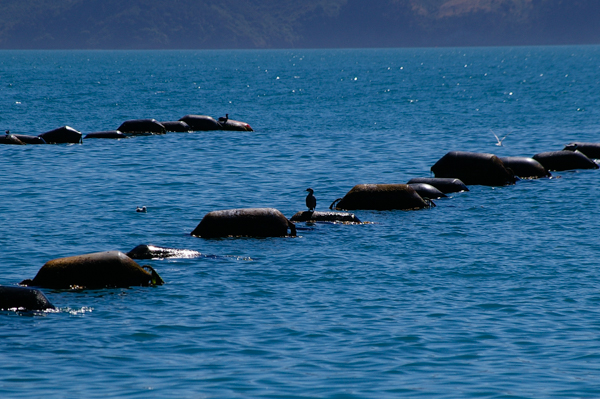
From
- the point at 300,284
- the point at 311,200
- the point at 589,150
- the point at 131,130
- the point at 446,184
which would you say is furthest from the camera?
the point at 131,130

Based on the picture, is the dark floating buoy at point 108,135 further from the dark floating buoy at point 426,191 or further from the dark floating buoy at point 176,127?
the dark floating buoy at point 426,191

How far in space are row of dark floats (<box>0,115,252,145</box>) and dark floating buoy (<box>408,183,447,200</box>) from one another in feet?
84.1

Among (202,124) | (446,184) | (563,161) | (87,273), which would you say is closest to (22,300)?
A: (87,273)

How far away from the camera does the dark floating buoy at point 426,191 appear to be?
1261 inches

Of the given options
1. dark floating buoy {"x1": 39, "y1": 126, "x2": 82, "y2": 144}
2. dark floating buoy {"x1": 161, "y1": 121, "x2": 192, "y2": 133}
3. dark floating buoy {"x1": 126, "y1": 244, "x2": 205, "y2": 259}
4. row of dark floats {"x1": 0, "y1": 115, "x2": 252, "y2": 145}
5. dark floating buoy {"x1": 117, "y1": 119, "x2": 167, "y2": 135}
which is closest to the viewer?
dark floating buoy {"x1": 126, "y1": 244, "x2": 205, "y2": 259}

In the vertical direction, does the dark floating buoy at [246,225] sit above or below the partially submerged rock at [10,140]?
below

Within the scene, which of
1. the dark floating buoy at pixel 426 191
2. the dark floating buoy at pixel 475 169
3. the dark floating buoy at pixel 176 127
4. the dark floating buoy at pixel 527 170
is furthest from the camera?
the dark floating buoy at pixel 176 127

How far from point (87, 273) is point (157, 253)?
309 cm

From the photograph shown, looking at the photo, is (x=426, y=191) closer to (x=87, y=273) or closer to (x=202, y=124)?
(x=87, y=273)

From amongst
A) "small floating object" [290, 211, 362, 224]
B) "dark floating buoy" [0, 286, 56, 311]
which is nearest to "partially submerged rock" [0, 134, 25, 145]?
"small floating object" [290, 211, 362, 224]

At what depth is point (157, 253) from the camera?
22.4 metres

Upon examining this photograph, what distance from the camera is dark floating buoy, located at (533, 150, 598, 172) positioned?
39.4m

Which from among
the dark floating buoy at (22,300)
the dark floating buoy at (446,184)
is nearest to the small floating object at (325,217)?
the dark floating buoy at (446,184)

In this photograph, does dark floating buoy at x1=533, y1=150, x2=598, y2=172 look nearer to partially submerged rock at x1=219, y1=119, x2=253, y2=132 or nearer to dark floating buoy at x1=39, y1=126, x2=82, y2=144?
partially submerged rock at x1=219, y1=119, x2=253, y2=132
